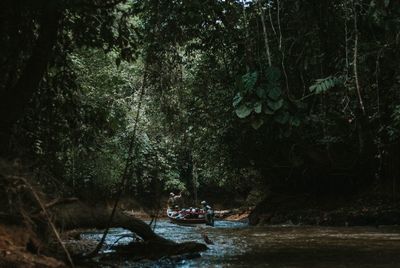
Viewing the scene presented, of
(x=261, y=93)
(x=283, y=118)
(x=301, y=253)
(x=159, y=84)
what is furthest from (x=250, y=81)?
(x=301, y=253)

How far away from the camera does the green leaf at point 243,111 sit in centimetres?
434

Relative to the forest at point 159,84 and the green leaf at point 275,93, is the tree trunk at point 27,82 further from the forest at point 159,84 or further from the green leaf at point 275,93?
the green leaf at point 275,93

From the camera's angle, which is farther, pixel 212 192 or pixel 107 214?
pixel 212 192

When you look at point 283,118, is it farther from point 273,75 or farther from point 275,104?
point 273,75

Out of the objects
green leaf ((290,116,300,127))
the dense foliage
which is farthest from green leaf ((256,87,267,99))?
green leaf ((290,116,300,127))

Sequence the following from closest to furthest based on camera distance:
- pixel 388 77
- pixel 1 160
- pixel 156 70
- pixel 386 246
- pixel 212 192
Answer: pixel 1 160
pixel 156 70
pixel 388 77
pixel 386 246
pixel 212 192

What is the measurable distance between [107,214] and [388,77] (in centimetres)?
496

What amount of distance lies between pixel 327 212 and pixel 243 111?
14.4 metres

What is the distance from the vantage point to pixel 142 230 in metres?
8.24

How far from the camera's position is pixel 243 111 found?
436cm

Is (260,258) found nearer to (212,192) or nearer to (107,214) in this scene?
(107,214)

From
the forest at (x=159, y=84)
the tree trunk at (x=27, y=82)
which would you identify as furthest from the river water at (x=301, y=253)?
the tree trunk at (x=27, y=82)

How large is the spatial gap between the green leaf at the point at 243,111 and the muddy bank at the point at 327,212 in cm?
1248

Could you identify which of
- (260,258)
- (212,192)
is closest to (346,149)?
(260,258)
